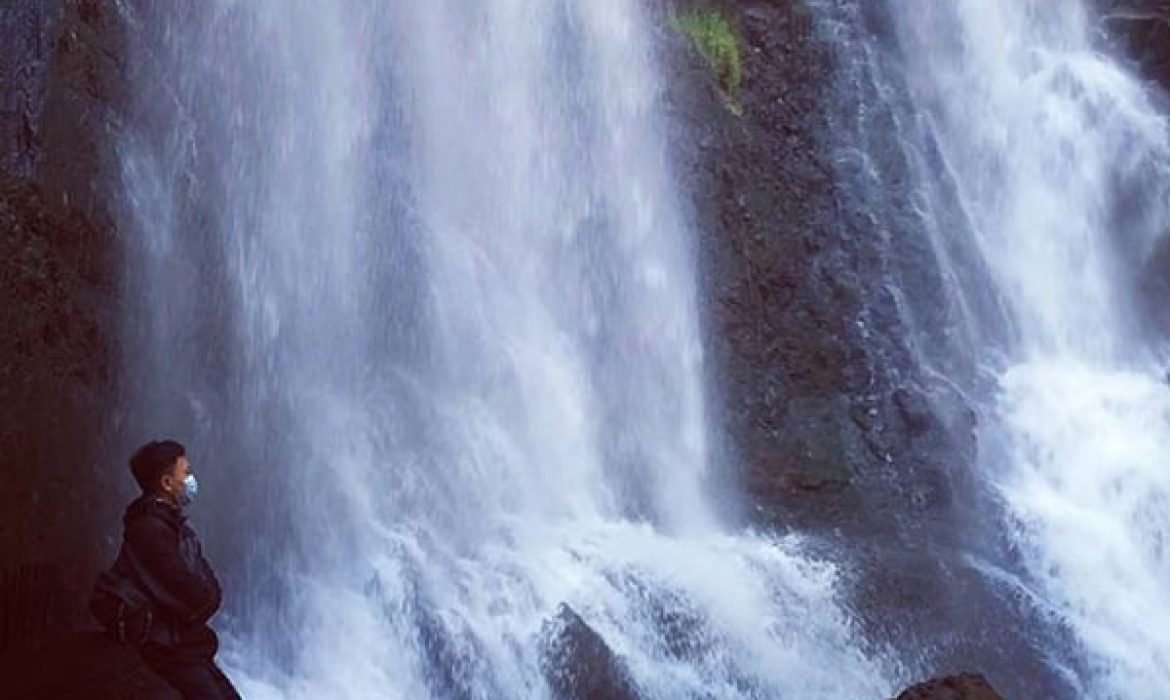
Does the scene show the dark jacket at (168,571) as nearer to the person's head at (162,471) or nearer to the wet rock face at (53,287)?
the person's head at (162,471)

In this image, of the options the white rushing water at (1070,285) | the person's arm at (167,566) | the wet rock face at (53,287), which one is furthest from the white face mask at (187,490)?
the white rushing water at (1070,285)

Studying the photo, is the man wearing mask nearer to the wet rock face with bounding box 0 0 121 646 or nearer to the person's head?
the person's head

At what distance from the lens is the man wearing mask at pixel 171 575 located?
634 centimetres

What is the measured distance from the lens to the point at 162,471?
6516 mm

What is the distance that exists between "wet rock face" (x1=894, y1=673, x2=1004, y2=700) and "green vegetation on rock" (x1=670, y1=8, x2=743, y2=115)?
970cm

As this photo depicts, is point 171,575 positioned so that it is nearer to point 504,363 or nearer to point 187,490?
point 187,490

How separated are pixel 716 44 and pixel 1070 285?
5205 mm

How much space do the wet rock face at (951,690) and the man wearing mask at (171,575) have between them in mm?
3692

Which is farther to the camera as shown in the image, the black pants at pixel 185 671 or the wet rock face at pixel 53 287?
the wet rock face at pixel 53 287

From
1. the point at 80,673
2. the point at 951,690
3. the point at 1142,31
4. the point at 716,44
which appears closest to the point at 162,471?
the point at 80,673

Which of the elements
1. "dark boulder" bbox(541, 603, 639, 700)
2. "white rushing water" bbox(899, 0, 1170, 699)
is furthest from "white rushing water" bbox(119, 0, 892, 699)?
"white rushing water" bbox(899, 0, 1170, 699)

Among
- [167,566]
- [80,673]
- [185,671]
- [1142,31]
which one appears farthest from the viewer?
[1142,31]

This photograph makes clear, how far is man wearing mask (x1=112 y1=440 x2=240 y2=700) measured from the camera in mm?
6344

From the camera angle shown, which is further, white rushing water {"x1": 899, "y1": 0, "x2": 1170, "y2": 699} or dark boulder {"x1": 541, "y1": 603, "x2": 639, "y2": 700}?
white rushing water {"x1": 899, "y1": 0, "x2": 1170, "y2": 699}
